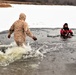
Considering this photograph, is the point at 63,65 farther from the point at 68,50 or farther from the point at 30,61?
the point at 68,50

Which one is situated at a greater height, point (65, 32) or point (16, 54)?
point (16, 54)

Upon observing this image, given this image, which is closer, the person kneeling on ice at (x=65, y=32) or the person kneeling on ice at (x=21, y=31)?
the person kneeling on ice at (x=21, y=31)

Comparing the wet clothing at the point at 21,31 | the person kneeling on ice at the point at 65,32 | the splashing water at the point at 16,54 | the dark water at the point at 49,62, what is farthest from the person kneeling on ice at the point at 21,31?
the person kneeling on ice at the point at 65,32

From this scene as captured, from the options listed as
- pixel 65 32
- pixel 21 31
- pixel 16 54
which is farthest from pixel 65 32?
pixel 16 54

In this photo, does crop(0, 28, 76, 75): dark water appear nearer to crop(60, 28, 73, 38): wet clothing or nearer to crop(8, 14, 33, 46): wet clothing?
crop(8, 14, 33, 46): wet clothing

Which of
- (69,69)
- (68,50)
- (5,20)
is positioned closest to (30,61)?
(69,69)

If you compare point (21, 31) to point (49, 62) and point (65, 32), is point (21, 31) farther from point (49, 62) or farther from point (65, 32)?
point (65, 32)

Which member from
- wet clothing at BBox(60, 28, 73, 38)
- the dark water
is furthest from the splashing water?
wet clothing at BBox(60, 28, 73, 38)

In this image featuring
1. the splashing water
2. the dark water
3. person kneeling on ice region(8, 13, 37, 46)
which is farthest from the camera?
person kneeling on ice region(8, 13, 37, 46)

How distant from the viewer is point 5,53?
12.3 meters

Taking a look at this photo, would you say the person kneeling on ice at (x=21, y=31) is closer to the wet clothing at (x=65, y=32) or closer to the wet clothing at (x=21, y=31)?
the wet clothing at (x=21, y=31)

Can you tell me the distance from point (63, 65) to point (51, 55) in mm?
1701

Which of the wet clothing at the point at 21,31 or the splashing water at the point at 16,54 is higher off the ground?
the wet clothing at the point at 21,31

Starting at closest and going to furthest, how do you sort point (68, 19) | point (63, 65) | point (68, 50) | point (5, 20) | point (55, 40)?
point (63, 65)
point (68, 50)
point (55, 40)
point (5, 20)
point (68, 19)
